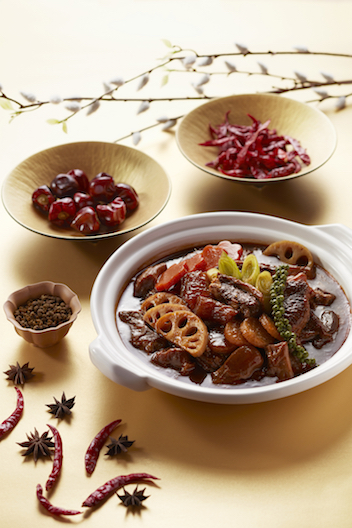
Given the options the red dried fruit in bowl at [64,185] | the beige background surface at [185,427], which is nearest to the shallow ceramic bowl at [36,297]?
the beige background surface at [185,427]

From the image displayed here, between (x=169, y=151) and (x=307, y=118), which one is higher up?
(x=307, y=118)

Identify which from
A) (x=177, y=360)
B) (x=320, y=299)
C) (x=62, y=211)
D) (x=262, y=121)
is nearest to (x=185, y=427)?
(x=177, y=360)

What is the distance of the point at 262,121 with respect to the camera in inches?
129

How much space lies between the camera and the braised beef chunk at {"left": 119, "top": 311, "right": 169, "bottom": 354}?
74.4 inches

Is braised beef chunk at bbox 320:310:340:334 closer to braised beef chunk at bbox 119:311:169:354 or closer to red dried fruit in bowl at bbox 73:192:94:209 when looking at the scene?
braised beef chunk at bbox 119:311:169:354

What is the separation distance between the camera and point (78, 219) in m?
2.49

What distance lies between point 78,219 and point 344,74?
9.09 ft

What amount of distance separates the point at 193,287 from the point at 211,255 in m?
0.25

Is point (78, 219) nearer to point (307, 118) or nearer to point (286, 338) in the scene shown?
point (286, 338)

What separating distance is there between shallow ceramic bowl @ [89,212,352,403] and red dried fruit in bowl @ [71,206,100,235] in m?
0.34

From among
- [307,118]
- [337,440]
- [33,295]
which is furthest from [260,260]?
[307,118]

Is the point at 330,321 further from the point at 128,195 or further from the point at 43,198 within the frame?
the point at 43,198

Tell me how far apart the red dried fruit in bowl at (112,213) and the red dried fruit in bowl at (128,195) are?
0.16 ft

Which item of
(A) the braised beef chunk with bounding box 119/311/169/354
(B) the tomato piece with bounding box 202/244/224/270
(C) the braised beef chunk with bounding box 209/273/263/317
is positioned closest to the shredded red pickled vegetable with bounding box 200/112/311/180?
(B) the tomato piece with bounding box 202/244/224/270
